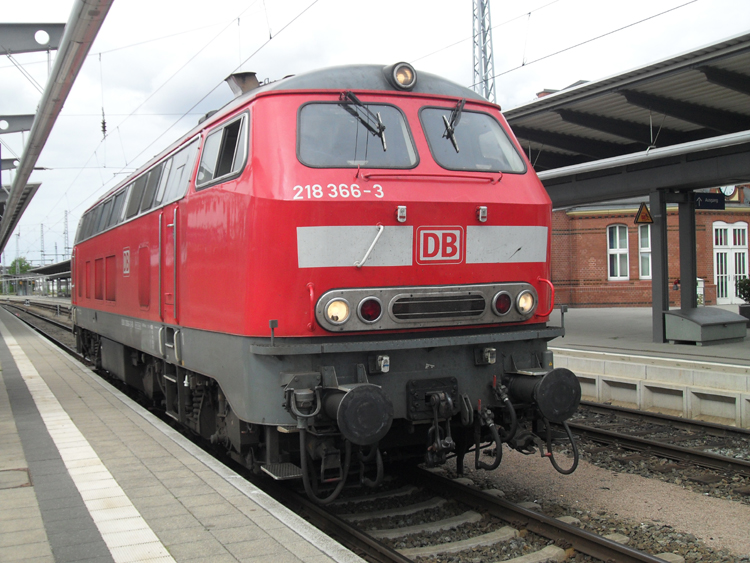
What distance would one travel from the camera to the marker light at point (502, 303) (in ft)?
18.2

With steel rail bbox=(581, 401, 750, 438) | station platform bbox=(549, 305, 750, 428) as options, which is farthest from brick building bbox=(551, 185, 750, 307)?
steel rail bbox=(581, 401, 750, 438)

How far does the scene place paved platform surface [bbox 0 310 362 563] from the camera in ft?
12.7

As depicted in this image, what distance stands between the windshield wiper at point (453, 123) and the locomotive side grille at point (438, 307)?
1.27 metres

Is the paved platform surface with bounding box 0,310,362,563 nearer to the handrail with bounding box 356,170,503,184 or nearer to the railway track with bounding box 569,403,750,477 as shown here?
the handrail with bounding box 356,170,503,184

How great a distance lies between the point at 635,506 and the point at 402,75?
163 inches

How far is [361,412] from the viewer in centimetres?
464

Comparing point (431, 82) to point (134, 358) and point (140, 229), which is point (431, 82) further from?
point (134, 358)

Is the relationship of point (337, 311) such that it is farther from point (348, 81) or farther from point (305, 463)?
point (348, 81)

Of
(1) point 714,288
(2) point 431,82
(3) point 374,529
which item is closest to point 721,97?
(2) point 431,82

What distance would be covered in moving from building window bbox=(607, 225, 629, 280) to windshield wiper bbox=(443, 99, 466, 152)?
28.1 m

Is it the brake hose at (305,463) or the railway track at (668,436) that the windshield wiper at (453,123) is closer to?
the brake hose at (305,463)

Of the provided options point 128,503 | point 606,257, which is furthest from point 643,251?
point 128,503

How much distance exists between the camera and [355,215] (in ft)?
16.6

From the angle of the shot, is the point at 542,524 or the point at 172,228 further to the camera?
the point at 172,228
